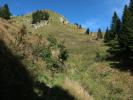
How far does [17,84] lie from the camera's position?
15039mm

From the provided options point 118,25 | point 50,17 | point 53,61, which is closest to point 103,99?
point 53,61

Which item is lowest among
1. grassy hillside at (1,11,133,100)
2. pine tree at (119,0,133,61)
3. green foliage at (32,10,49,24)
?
grassy hillside at (1,11,133,100)

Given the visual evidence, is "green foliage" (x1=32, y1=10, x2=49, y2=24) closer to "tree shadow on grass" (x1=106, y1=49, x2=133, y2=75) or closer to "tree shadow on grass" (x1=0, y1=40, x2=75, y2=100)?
"tree shadow on grass" (x1=106, y1=49, x2=133, y2=75)

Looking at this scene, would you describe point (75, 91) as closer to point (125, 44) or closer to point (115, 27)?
point (125, 44)

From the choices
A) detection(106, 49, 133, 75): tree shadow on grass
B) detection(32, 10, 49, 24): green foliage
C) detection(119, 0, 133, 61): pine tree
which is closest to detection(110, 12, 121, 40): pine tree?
detection(106, 49, 133, 75): tree shadow on grass

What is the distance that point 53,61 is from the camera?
26.0 meters

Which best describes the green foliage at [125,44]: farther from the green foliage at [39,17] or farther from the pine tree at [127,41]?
the green foliage at [39,17]

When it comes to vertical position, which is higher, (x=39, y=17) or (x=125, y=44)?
(x=39, y=17)

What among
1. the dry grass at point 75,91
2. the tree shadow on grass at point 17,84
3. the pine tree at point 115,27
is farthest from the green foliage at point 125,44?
the tree shadow on grass at point 17,84

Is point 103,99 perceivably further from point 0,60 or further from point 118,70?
point 118,70

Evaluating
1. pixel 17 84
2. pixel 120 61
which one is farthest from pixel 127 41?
pixel 17 84

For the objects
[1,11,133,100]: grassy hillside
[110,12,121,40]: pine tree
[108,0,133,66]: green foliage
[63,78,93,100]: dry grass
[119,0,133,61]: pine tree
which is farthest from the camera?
[110,12,121,40]: pine tree

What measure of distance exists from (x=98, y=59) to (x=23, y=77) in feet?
121

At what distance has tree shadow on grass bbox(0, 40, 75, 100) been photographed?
14.0 m
